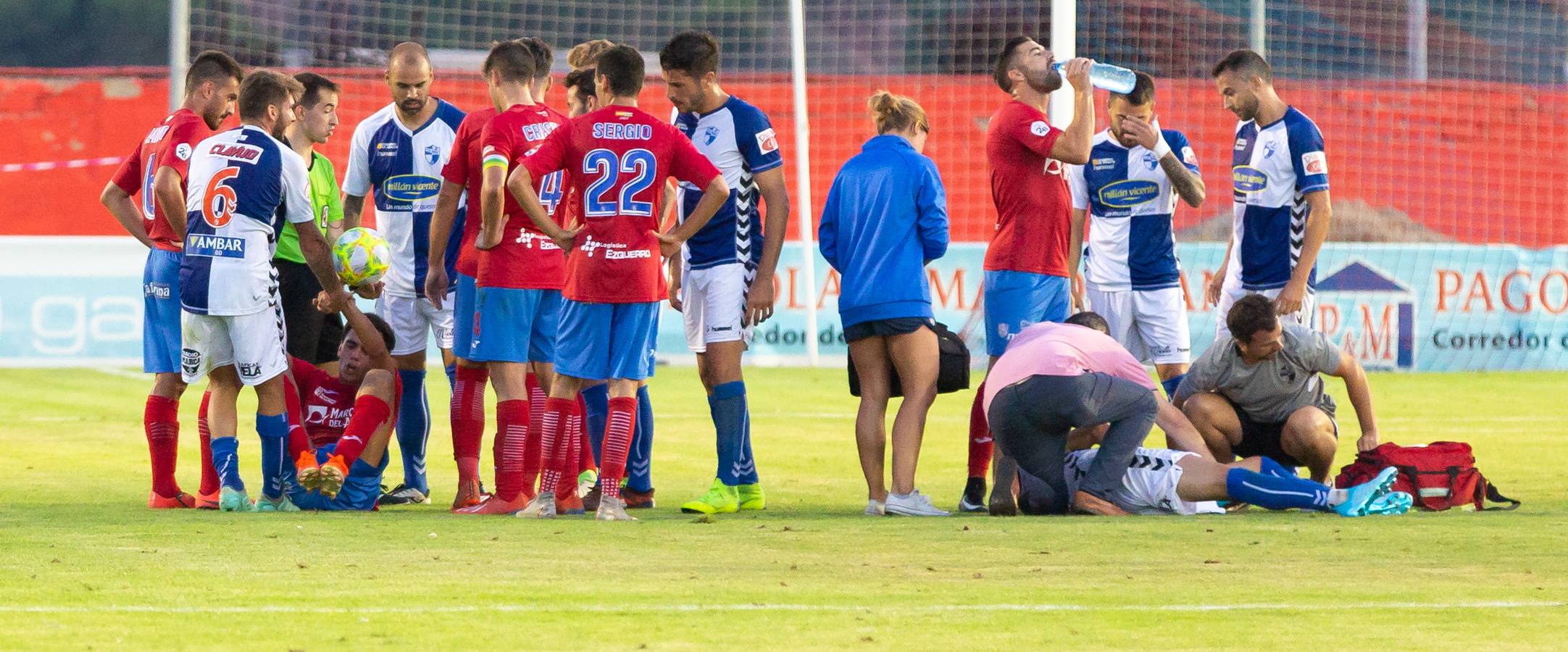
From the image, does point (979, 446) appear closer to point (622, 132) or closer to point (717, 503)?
point (717, 503)

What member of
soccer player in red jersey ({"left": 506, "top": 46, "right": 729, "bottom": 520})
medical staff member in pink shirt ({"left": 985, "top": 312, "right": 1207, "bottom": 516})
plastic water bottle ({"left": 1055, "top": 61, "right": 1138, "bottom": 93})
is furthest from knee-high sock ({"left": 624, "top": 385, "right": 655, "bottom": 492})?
plastic water bottle ({"left": 1055, "top": 61, "right": 1138, "bottom": 93})

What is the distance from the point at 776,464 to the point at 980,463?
7.51 feet

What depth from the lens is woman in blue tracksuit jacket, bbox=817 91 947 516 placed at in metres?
7.57

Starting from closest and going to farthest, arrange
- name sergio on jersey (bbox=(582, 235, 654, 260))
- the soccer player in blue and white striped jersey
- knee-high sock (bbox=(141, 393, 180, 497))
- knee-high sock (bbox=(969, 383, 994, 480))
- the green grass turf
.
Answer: the green grass turf
name sergio on jersey (bbox=(582, 235, 654, 260))
knee-high sock (bbox=(141, 393, 180, 497))
knee-high sock (bbox=(969, 383, 994, 480))
the soccer player in blue and white striped jersey

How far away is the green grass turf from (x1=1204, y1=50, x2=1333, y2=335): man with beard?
Answer: 149cm

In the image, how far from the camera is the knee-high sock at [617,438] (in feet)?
23.2

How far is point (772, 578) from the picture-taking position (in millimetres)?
5648

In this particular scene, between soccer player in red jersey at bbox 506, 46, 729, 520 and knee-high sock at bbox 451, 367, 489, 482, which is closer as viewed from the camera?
soccer player in red jersey at bbox 506, 46, 729, 520

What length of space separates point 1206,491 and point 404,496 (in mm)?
3523

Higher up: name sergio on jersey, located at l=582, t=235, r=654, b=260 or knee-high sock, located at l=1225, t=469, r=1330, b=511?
name sergio on jersey, located at l=582, t=235, r=654, b=260

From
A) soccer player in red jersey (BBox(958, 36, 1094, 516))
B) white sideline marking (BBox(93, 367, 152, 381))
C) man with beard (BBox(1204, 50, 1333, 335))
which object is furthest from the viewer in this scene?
white sideline marking (BBox(93, 367, 152, 381))

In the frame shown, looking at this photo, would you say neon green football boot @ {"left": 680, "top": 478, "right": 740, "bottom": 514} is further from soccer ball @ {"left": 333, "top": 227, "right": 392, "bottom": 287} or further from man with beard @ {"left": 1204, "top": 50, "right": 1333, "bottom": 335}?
man with beard @ {"left": 1204, "top": 50, "right": 1333, "bottom": 335}

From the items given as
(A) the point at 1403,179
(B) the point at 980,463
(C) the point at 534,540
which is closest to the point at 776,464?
(B) the point at 980,463

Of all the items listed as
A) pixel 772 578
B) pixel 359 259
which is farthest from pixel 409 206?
pixel 772 578
